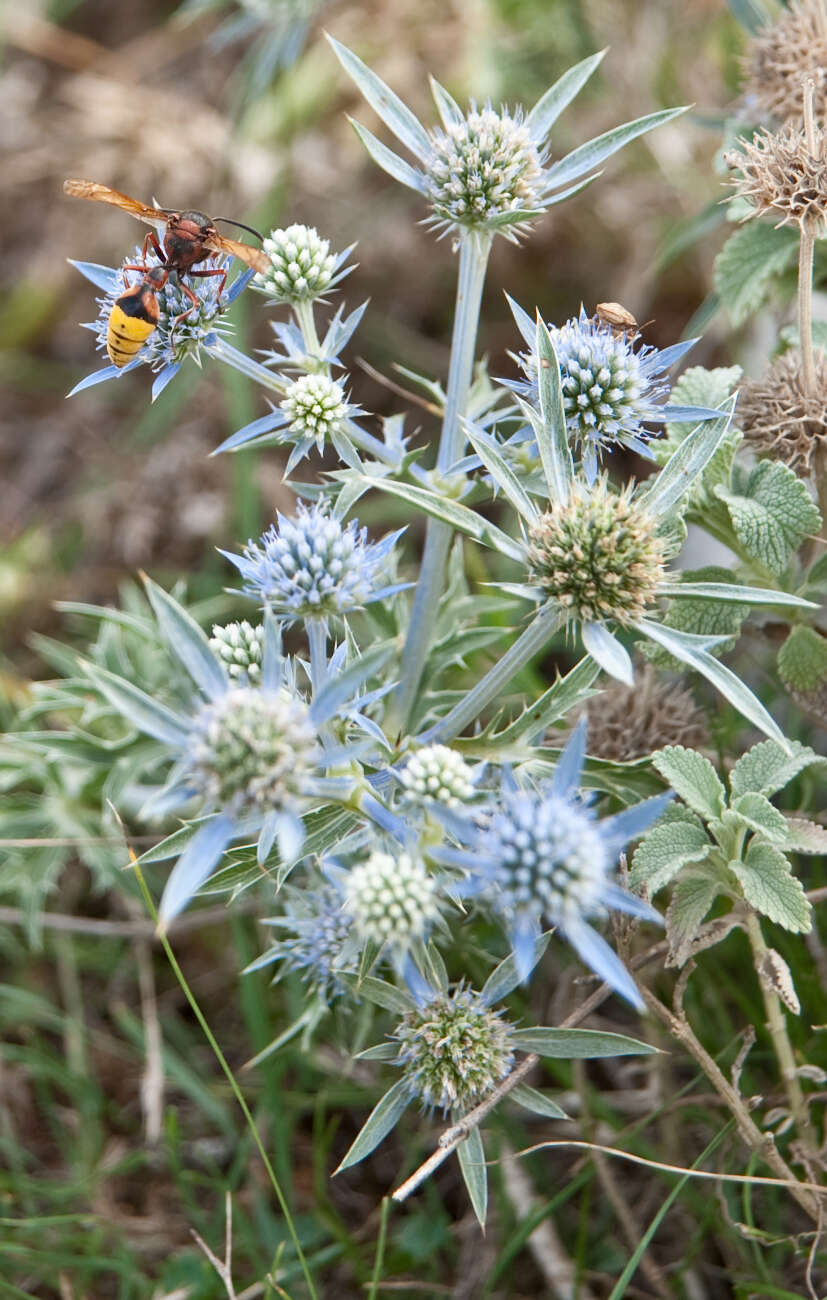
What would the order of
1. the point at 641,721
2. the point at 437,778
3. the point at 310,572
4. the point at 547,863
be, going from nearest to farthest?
the point at 547,863 → the point at 437,778 → the point at 310,572 → the point at 641,721

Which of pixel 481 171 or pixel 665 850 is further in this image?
pixel 481 171

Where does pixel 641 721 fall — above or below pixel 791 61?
below

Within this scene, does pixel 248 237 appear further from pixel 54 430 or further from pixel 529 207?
pixel 529 207

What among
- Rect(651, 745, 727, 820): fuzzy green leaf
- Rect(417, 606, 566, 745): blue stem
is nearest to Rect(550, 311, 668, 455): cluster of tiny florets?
Rect(417, 606, 566, 745): blue stem

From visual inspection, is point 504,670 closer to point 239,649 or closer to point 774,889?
point 239,649

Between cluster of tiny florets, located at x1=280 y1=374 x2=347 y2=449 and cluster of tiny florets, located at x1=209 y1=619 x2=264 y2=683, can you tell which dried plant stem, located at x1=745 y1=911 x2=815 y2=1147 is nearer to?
cluster of tiny florets, located at x1=209 y1=619 x2=264 y2=683

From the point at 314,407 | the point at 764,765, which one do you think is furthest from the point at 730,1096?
the point at 314,407
